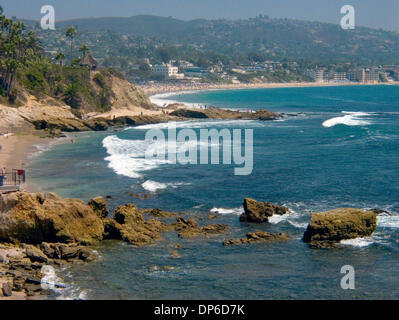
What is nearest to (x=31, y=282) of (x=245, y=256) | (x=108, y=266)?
(x=108, y=266)

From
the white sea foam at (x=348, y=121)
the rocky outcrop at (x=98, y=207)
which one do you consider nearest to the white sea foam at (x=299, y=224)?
the rocky outcrop at (x=98, y=207)

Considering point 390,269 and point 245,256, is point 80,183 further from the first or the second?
point 390,269

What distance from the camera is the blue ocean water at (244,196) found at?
78.0ft

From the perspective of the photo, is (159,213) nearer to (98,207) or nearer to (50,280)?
(98,207)

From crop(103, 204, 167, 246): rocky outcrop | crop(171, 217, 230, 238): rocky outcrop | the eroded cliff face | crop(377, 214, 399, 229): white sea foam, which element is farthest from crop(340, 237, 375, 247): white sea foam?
the eroded cliff face

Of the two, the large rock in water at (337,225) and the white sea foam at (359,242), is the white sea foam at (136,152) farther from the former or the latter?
the white sea foam at (359,242)

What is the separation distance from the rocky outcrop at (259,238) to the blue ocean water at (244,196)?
0.58 metres

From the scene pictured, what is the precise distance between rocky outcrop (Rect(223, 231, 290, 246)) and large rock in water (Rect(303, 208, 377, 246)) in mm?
1283

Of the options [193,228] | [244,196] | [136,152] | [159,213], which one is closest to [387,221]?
[244,196]

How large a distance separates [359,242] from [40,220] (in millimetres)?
15833

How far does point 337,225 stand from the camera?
28.8 m

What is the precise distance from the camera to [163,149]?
58281 mm

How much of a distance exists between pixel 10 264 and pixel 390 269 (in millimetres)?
16679

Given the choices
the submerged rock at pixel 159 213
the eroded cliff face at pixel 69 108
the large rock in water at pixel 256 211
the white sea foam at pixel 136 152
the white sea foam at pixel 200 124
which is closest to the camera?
the large rock in water at pixel 256 211
